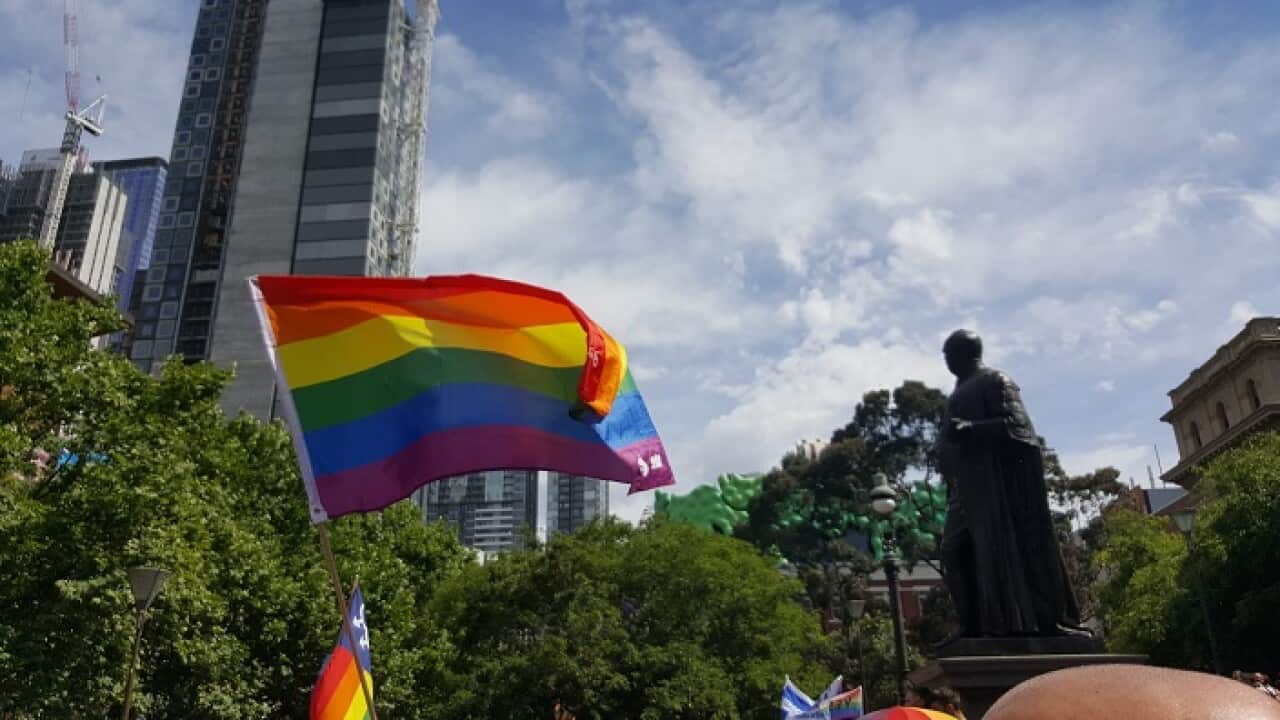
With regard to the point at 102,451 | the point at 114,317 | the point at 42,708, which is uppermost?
the point at 114,317

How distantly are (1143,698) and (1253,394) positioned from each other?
53.5 metres

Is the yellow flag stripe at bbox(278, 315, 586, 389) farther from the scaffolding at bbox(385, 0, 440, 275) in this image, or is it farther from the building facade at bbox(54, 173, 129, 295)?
the building facade at bbox(54, 173, 129, 295)

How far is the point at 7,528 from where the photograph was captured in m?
16.5

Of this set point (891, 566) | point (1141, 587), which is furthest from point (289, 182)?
point (891, 566)

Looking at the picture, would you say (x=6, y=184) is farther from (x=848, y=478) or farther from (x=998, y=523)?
(x=998, y=523)

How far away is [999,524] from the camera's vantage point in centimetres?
1033

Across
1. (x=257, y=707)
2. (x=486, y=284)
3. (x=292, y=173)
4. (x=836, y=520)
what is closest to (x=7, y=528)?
(x=257, y=707)

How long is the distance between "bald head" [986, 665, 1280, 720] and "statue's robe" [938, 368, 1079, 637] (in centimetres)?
910

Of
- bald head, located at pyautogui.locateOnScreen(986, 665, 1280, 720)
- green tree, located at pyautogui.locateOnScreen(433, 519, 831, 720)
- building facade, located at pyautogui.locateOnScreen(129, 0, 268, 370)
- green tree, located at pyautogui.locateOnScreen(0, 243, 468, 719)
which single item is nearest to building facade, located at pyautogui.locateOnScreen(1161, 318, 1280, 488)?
green tree, located at pyautogui.locateOnScreen(433, 519, 831, 720)

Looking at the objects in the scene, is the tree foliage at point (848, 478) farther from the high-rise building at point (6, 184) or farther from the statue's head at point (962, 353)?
the high-rise building at point (6, 184)

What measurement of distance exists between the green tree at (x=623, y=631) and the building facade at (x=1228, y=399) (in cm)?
2645

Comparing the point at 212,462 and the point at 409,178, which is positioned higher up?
the point at 409,178

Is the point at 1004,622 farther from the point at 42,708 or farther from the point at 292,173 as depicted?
the point at 292,173

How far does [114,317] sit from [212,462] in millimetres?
4201
